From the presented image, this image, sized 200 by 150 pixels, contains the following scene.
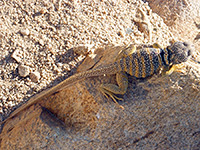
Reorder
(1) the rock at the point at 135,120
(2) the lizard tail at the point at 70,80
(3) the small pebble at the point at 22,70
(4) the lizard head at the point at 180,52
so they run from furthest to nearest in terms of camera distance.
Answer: (3) the small pebble at the point at 22,70
(2) the lizard tail at the point at 70,80
(4) the lizard head at the point at 180,52
(1) the rock at the point at 135,120

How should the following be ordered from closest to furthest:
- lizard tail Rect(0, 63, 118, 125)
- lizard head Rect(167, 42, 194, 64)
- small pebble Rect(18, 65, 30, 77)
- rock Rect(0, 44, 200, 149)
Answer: rock Rect(0, 44, 200, 149), lizard head Rect(167, 42, 194, 64), lizard tail Rect(0, 63, 118, 125), small pebble Rect(18, 65, 30, 77)

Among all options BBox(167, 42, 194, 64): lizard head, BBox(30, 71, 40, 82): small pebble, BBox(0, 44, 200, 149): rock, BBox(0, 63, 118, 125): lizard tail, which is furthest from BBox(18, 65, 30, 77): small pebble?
BBox(167, 42, 194, 64): lizard head

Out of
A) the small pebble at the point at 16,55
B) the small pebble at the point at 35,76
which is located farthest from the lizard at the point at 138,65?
the small pebble at the point at 16,55

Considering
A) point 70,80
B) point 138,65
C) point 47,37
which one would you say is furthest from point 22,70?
point 138,65

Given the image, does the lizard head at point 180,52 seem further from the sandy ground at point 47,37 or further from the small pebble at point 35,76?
the small pebble at point 35,76

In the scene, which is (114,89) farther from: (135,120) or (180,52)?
(180,52)

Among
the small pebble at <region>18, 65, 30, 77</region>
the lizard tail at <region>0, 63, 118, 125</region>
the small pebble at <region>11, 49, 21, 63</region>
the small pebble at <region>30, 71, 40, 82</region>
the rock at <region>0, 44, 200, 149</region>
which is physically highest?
the small pebble at <region>11, 49, 21, 63</region>

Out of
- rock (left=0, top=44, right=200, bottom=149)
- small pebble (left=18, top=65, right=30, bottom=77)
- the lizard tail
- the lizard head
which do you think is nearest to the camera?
rock (left=0, top=44, right=200, bottom=149)

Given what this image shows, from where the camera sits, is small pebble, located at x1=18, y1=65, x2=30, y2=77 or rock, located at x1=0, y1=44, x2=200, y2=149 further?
small pebble, located at x1=18, y1=65, x2=30, y2=77

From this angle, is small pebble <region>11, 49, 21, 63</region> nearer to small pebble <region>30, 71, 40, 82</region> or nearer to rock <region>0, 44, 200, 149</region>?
small pebble <region>30, 71, 40, 82</region>
